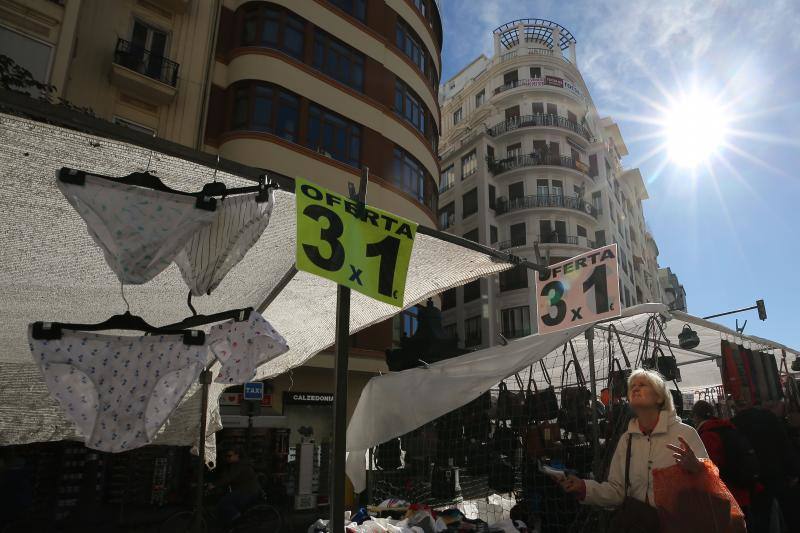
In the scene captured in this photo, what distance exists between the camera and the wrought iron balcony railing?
14430 millimetres

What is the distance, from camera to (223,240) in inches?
123

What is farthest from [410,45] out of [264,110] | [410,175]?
[264,110]

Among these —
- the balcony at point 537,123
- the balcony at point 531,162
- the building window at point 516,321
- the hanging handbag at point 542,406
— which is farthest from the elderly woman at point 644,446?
the balcony at point 537,123

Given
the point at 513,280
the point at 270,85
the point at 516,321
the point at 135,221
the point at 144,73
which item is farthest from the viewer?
the point at 513,280

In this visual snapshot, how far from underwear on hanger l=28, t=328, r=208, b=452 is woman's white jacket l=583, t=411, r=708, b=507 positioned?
282cm

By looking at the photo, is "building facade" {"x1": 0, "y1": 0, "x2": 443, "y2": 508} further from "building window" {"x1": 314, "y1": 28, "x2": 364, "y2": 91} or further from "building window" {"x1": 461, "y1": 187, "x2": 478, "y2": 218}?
"building window" {"x1": 461, "y1": 187, "x2": 478, "y2": 218}

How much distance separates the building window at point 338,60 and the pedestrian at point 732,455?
1582 cm

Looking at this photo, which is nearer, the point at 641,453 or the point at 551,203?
the point at 641,453

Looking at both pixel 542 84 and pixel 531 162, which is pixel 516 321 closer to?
pixel 531 162

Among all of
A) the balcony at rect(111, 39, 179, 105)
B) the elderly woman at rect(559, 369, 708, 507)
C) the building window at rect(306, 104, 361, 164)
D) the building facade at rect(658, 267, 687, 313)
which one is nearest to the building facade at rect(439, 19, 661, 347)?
the building window at rect(306, 104, 361, 164)

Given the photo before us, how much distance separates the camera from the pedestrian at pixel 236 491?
339 inches

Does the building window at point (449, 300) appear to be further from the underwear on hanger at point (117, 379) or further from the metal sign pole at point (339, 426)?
the underwear on hanger at point (117, 379)

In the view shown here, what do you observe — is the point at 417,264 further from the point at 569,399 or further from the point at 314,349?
the point at 569,399

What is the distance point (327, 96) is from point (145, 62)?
553 cm
